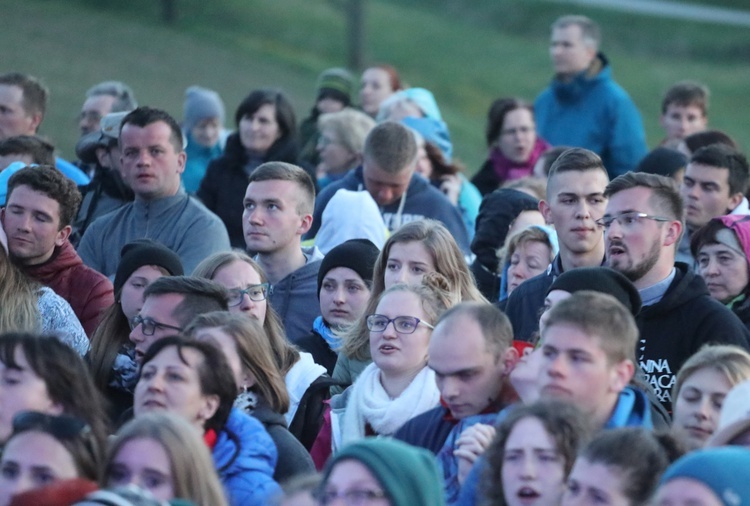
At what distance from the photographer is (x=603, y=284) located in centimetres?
600

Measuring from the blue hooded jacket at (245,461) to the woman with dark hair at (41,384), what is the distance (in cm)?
48

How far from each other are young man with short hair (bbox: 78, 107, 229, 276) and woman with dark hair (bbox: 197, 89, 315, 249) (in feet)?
6.02

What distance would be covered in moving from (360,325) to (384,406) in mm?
944

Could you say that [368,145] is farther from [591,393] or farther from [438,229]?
[591,393]

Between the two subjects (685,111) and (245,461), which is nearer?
(245,461)

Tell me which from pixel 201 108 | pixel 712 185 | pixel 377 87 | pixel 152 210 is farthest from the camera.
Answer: pixel 377 87

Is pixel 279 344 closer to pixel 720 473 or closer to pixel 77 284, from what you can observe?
pixel 77 284

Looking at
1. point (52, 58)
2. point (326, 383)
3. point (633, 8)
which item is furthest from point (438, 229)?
point (633, 8)

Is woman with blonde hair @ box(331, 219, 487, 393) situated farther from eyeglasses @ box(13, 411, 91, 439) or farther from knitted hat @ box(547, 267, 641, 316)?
eyeglasses @ box(13, 411, 91, 439)

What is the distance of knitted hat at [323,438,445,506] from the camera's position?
4.23m

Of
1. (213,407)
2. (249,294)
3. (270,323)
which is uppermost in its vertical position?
(249,294)

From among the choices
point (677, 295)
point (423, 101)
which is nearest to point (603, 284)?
point (677, 295)

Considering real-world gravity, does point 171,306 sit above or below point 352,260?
below

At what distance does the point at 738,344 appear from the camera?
6367 mm
